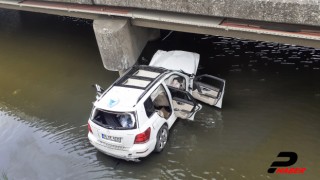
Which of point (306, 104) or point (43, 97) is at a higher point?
point (306, 104)

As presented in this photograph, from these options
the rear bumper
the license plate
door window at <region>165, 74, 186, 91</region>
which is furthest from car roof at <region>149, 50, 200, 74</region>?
the license plate

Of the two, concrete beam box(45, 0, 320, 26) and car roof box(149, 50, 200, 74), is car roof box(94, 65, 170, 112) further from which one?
concrete beam box(45, 0, 320, 26)

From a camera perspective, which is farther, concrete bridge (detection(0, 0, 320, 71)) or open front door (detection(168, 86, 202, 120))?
open front door (detection(168, 86, 202, 120))

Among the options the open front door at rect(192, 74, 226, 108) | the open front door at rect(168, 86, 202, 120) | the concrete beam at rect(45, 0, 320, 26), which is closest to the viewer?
the concrete beam at rect(45, 0, 320, 26)

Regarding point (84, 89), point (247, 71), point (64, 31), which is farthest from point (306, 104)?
point (64, 31)

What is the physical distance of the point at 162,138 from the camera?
28.2 ft

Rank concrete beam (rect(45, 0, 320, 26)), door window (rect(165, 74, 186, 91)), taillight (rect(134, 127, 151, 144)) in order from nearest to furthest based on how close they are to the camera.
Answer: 1. concrete beam (rect(45, 0, 320, 26))
2. taillight (rect(134, 127, 151, 144))
3. door window (rect(165, 74, 186, 91))

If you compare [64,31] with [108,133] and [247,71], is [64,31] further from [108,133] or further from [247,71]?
[108,133]

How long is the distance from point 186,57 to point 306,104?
370 centimetres

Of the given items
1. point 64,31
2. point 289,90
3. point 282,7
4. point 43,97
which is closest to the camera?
point 282,7

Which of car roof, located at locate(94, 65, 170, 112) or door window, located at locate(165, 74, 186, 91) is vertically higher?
car roof, located at locate(94, 65, 170, 112)

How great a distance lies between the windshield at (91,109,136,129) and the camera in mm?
7844

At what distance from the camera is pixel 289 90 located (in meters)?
10.5

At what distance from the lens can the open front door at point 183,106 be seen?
9.16 metres
